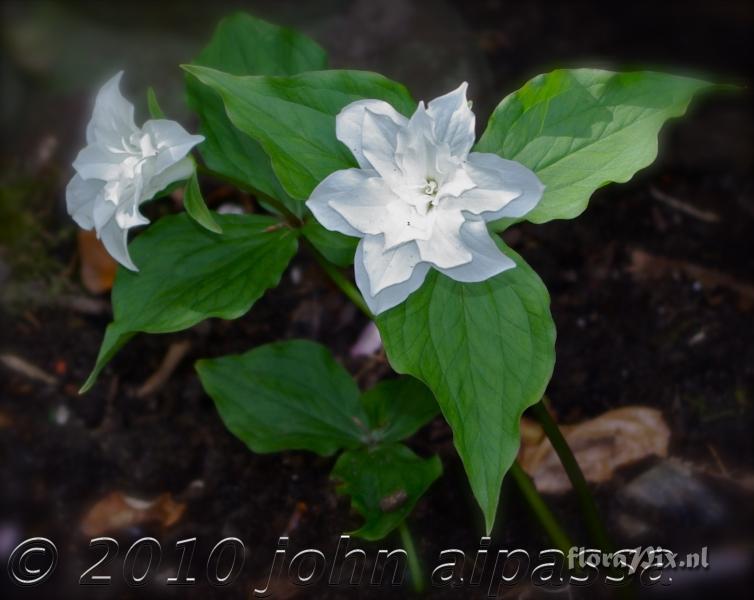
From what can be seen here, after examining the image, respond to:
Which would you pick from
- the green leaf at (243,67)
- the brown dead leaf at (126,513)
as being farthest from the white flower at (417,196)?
the brown dead leaf at (126,513)

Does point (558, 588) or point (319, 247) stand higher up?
point (319, 247)

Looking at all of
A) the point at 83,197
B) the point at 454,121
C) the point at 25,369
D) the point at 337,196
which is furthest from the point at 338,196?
the point at 25,369

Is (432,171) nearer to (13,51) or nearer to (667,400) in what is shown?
(667,400)

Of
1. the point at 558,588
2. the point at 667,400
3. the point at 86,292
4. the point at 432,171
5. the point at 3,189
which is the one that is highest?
the point at 432,171

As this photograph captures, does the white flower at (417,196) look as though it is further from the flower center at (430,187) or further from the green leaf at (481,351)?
the green leaf at (481,351)

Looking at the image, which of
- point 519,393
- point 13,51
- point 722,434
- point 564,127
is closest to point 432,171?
point 564,127

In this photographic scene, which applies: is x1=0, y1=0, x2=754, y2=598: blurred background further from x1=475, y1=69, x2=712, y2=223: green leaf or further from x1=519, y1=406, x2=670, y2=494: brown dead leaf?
x1=475, y1=69, x2=712, y2=223: green leaf

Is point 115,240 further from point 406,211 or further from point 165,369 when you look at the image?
point 165,369

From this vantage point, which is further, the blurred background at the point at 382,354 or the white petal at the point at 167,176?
the blurred background at the point at 382,354
